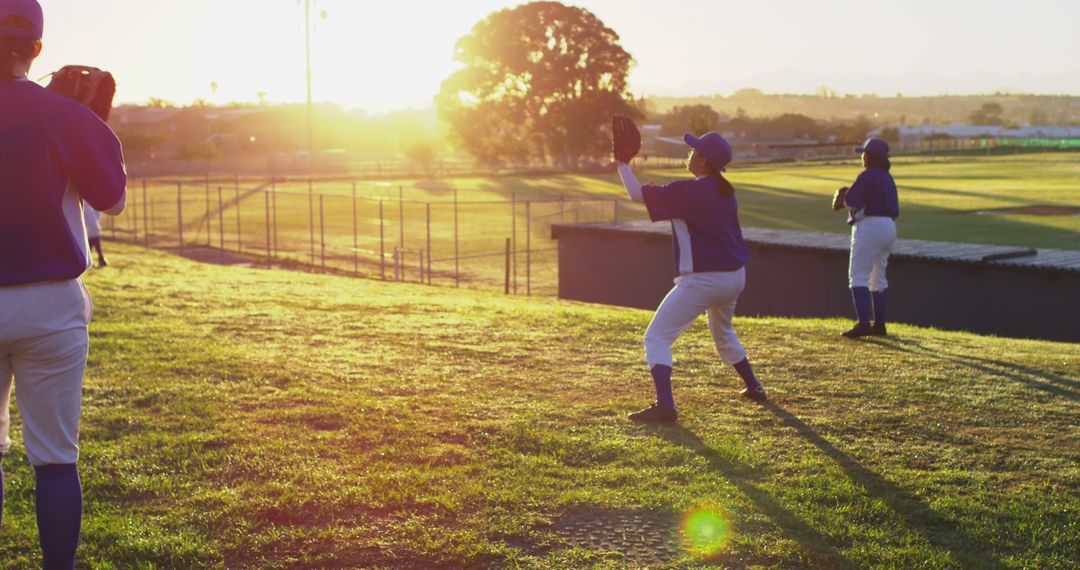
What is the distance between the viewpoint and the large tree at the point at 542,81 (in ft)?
262

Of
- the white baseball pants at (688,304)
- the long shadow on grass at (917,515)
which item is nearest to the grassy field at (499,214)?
the white baseball pants at (688,304)

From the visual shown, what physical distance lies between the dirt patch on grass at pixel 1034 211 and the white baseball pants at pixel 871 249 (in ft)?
115

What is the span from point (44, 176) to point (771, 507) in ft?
11.4

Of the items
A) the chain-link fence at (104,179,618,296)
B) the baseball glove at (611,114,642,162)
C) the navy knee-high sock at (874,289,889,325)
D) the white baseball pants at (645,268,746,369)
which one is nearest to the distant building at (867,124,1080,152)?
the chain-link fence at (104,179,618,296)

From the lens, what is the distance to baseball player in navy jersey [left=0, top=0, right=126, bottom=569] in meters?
3.55

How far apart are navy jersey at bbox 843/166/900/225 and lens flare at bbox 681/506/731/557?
5.50m

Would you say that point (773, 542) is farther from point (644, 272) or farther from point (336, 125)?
point (336, 125)

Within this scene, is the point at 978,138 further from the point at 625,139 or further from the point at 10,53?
the point at 10,53

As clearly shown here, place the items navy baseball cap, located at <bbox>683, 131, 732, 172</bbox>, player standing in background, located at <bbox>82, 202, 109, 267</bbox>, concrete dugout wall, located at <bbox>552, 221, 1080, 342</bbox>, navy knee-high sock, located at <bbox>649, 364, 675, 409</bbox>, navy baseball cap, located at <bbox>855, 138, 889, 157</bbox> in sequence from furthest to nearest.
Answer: player standing in background, located at <bbox>82, 202, 109, 267</bbox>, concrete dugout wall, located at <bbox>552, 221, 1080, 342</bbox>, navy baseball cap, located at <bbox>855, 138, 889, 157</bbox>, navy knee-high sock, located at <bbox>649, 364, 675, 409</bbox>, navy baseball cap, located at <bbox>683, 131, 732, 172</bbox>

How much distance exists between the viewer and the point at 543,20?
79.9 meters

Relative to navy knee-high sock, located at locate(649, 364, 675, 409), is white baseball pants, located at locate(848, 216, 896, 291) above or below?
above

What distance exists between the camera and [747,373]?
711cm

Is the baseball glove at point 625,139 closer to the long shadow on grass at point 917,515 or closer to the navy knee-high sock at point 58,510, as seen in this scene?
the long shadow on grass at point 917,515

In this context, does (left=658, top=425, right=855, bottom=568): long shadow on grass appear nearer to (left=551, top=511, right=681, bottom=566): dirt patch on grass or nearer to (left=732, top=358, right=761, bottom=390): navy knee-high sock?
(left=551, top=511, right=681, bottom=566): dirt patch on grass
